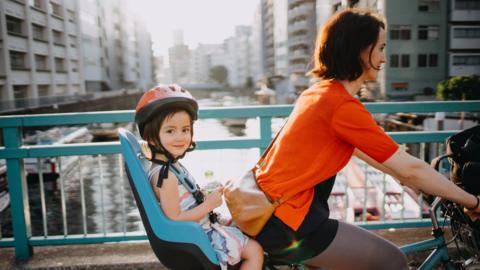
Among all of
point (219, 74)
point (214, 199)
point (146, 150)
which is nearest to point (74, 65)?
point (146, 150)

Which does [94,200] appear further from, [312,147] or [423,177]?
[423,177]

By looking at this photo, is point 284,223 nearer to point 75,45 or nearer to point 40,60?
point 40,60

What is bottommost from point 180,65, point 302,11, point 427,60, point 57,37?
point 427,60

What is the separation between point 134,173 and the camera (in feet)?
4.89

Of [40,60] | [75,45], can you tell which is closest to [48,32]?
[40,60]

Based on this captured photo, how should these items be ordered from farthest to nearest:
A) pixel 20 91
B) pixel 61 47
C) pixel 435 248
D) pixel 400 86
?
1. pixel 61 47
2. pixel 400 86
3. pixel 20 91
4. pixel 435 248

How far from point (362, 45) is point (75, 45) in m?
46.4

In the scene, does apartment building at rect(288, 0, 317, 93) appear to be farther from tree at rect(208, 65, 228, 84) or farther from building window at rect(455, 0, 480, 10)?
tree at rect(208, 65, 228, 84)

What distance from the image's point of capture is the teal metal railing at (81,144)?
308 centimetres

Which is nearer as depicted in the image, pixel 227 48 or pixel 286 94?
pixel 286 94

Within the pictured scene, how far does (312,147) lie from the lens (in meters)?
1.49

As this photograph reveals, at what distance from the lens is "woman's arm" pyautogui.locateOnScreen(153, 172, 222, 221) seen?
5.15 feet

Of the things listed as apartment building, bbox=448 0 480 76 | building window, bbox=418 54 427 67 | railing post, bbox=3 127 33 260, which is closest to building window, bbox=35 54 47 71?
building window, bbox=418 54 427 67

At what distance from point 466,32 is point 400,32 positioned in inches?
212
